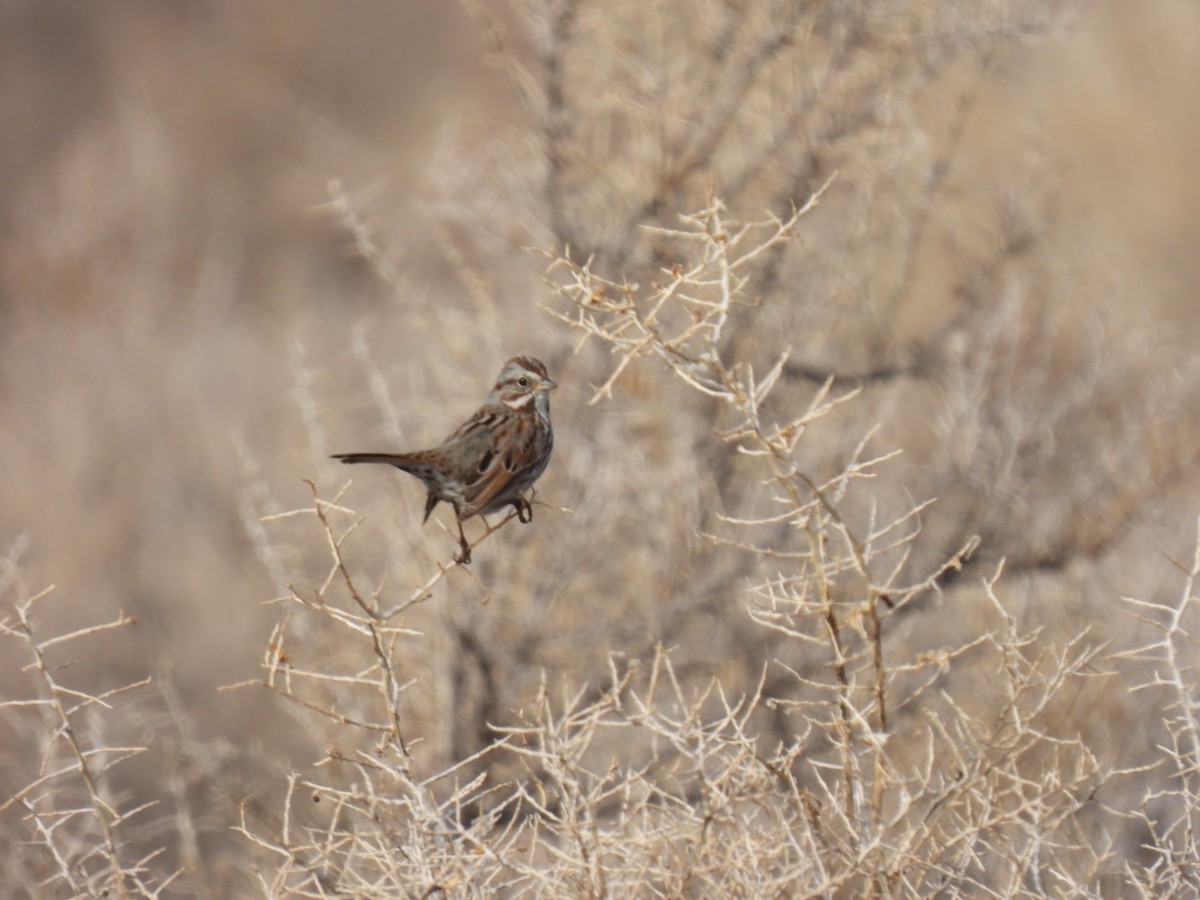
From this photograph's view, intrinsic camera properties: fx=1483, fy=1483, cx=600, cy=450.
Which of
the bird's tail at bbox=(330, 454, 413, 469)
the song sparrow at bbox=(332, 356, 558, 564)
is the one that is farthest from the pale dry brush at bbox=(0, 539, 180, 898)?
the song sparrow at bbox=(332, 356, 558, 564)

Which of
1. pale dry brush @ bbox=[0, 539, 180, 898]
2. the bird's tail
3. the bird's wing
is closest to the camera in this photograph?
the bird's tail

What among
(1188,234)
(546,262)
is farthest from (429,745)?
(1188,234)

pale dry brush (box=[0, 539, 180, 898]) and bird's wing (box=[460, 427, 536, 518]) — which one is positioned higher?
bird's wing (box=[460, 427, 536, 518])

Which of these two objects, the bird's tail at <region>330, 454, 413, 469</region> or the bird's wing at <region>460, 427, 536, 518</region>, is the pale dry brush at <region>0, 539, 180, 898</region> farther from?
the bird's wing at <region>460, 427, 536, 518</region>

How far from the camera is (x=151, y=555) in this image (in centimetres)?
1189

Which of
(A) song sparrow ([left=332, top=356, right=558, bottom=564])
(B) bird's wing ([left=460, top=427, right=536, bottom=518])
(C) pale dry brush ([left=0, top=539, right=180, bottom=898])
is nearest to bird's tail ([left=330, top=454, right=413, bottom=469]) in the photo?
(A) song sparrow ([left=332, top=356, right=558, bottom=564])

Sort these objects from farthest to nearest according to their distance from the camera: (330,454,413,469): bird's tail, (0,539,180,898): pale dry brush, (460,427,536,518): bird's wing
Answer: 1. (0,539,180,898): pale dry brush
2. (460,427,536,518): bird's wing
3. (330,454,413,469): bird's tail

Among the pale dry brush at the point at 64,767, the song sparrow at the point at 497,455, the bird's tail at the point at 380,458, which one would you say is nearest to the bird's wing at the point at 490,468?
the song sparrow at the point at 497,455

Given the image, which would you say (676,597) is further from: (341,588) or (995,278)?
(995,278)

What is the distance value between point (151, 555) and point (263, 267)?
6017 mm

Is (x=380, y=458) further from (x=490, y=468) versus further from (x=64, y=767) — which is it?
(x=64, y=767)

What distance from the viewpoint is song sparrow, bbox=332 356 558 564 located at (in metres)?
4.29

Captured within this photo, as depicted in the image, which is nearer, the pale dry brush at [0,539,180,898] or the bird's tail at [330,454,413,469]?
the bird's tail at [330,454,413,469]

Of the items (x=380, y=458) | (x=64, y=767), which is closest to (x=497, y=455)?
(x=380, y=458)
